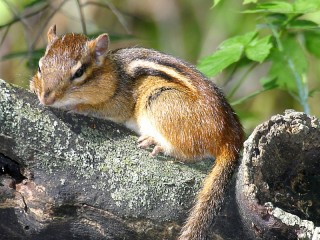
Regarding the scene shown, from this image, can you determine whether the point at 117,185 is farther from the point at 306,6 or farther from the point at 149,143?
the point at 306,6

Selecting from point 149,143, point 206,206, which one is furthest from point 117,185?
point 149,143

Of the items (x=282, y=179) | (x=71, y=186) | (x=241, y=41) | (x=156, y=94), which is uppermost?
(x=241, y=41)

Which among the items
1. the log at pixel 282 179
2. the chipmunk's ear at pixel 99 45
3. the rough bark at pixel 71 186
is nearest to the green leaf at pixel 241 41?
the chipmunk's ear at pixel 99 45

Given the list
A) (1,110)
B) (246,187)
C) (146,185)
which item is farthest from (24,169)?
(246,187)

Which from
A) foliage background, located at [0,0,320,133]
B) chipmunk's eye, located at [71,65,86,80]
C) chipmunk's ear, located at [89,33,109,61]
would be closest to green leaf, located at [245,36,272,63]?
chipmunk's ear, located at [89,33,109,61]

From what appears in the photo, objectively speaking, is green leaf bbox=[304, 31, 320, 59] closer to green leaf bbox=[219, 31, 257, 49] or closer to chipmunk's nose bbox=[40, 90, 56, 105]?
green leaf bbox=[219, 31, 257, 49]

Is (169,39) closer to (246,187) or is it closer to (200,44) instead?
(200,44)
